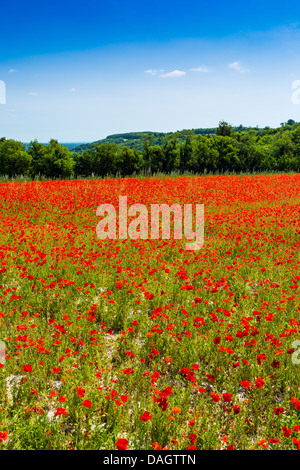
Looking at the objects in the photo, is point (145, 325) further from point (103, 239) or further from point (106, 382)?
point (103, 239)

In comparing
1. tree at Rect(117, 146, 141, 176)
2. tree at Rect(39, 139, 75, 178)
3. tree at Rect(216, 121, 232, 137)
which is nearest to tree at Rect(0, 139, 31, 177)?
tree at Rect(39, 139, 75, 178)

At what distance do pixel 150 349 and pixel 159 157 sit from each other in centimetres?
→ 5866

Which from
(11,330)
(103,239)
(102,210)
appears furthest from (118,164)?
(11,330)

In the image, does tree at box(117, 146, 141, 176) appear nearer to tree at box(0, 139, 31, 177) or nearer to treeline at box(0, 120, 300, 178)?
treeline at box(0, 120, 300, 178)

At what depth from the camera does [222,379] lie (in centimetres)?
342

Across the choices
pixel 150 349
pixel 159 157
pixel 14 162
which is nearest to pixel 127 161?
pixel 159 157

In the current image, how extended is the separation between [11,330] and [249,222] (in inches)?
296

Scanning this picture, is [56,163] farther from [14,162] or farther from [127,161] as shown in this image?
[127,161]

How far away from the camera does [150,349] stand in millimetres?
3898

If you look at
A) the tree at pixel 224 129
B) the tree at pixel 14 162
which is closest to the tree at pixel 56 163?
the tree at pixel 14 162

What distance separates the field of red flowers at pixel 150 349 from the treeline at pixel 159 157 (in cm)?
4473

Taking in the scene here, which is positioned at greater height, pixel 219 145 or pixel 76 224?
pixel 219 145

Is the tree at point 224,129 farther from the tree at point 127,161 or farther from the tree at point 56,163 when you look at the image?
the tree at point 56,163
